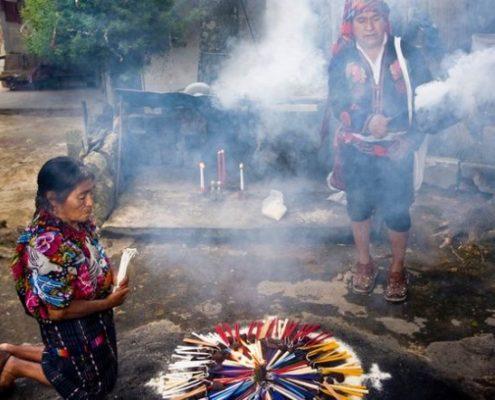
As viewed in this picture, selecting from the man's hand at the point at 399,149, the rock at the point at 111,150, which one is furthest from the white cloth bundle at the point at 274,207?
the rock at the point at 111,150

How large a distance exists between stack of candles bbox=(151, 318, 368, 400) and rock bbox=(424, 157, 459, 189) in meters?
4.69

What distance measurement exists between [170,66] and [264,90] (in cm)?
564

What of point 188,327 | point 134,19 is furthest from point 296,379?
point 134,19

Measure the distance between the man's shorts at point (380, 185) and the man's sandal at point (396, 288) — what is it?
50 cm

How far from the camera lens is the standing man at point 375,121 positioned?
4.36 metres

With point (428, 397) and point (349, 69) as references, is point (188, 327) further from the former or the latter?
point (349, 69)

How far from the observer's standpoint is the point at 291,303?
15.9ft

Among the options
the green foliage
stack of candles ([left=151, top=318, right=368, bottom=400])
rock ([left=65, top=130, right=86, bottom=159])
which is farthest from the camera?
the green foliage

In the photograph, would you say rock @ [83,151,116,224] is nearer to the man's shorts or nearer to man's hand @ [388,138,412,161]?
the man's shorts

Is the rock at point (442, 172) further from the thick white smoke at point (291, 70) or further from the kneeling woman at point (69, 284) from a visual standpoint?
the kneeling woman at point (69, 284)

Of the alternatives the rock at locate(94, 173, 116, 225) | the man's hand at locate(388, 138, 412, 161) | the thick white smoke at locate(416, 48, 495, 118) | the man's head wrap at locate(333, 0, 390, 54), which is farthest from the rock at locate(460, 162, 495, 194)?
the rock at locate(94, 173, 116, 225)

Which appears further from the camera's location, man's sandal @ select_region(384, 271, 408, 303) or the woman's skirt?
man's sandal @ select_region(384, 271, 408, 303)

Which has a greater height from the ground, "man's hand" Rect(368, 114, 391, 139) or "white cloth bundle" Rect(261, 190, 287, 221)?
"man's hand" Rect(368, 114, 391, 139)

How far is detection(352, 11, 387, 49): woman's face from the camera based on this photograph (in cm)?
429
